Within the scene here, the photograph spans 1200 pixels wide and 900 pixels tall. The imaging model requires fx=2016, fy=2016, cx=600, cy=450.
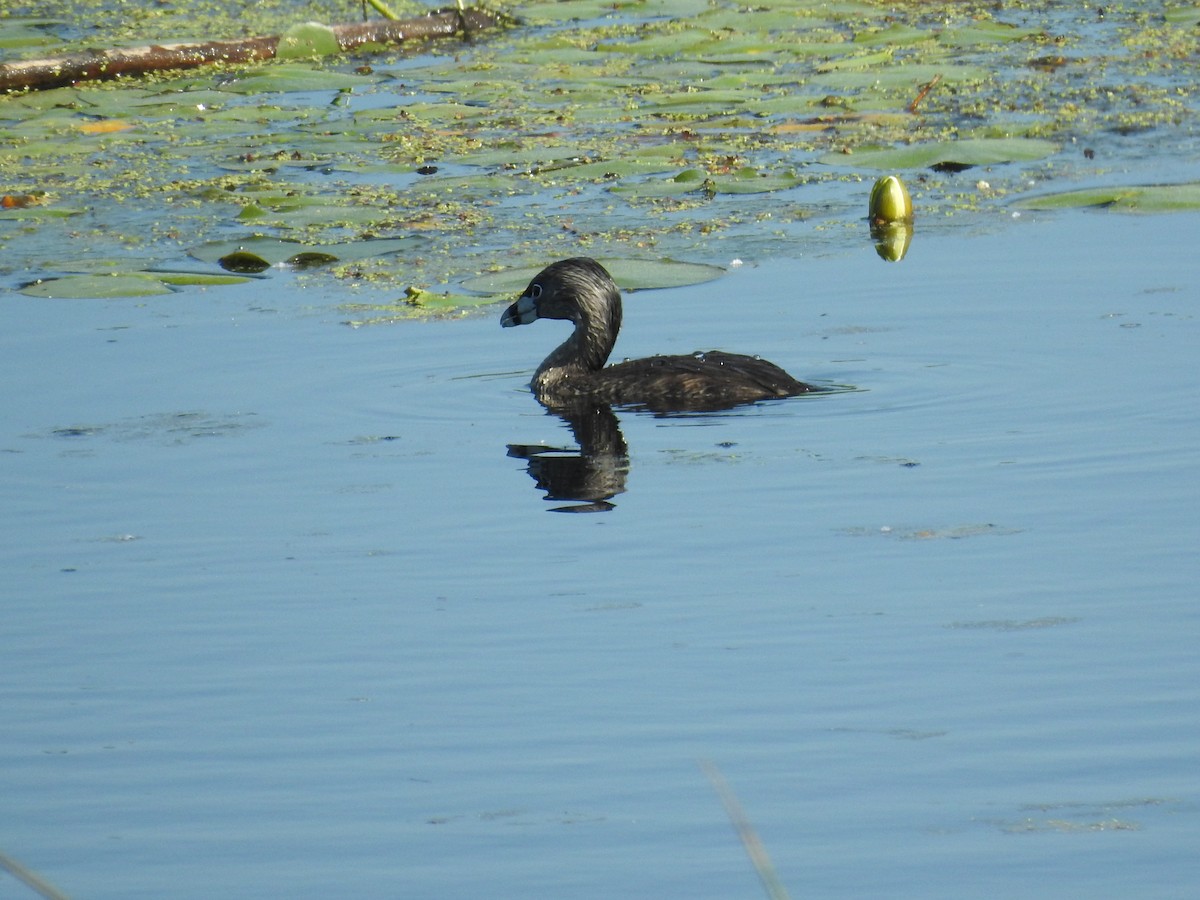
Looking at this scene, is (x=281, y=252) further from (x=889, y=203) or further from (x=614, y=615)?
(x=614, y=615)

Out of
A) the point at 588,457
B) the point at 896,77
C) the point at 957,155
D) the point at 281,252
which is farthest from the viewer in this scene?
the point at 896,77

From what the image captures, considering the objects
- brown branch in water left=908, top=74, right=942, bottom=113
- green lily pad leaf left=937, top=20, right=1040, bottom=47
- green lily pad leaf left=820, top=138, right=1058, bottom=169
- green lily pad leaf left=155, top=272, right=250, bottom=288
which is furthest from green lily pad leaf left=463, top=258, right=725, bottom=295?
green lily pad leaf left=937, top=20, right=1040, bottom=47

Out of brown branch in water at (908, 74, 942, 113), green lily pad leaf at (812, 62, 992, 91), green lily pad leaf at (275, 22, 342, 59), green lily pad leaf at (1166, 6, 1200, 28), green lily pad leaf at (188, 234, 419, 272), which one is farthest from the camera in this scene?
green lily pad leaf at (1166, 6, 1200, 28)

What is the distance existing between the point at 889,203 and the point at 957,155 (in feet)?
5.19

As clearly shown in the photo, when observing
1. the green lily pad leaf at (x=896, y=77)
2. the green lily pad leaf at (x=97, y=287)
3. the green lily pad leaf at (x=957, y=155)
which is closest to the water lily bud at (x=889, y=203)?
the green lily pad leaf at (x=957, y=155)

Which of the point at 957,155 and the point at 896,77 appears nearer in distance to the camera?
the point at 957,155

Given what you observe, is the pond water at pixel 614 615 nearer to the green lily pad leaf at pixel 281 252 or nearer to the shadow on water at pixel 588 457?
the shadow on water at pixel 588 457

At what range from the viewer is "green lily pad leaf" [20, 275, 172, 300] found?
10.0 meters

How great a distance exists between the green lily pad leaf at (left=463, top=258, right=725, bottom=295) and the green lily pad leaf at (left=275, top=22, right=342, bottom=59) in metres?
6.15

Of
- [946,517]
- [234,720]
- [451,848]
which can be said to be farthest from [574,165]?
[451,848]

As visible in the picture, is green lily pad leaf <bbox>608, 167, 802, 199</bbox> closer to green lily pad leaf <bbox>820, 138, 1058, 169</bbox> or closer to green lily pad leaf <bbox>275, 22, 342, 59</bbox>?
green lily pad leaf <bbox>820, 138, 1058, 169</bbox>

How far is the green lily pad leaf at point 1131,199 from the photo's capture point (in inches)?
421

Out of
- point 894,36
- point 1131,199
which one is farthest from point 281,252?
point 894,36

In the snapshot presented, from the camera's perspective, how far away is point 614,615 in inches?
223
